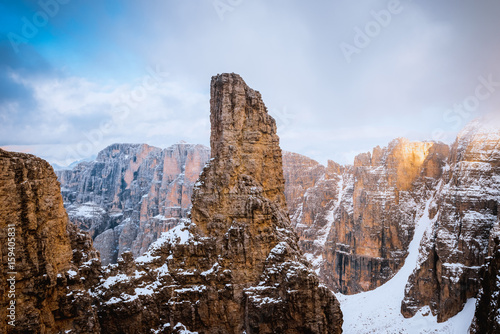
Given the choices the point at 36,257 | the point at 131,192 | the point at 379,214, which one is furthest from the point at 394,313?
the point at 131,192

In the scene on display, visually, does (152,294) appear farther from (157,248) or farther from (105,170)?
(105,170)

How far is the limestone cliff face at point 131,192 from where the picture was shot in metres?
109

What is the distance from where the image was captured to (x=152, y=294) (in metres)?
27.8

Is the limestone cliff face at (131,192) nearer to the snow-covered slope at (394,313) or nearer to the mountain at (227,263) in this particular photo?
the snow-covered slope at (394,313)

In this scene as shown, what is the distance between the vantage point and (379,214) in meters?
75.7

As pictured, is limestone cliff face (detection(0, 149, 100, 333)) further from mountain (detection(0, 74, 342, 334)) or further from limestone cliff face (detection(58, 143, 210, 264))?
limestone cliff face (detection(58, 143, 210, 264))

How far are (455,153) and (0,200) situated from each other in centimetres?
7025
